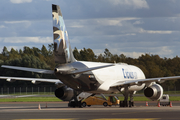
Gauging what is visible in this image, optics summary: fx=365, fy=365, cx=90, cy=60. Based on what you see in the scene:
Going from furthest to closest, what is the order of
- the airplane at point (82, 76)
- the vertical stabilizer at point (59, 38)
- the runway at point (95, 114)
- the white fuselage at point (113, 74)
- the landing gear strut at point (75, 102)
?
the landing gear strut at point (75, 102) → the white fuselage at point (113, 74) → the vertical stabilizer at point (59, 38) → the airplane at point (82, 76) → the runway at point (95, 114)

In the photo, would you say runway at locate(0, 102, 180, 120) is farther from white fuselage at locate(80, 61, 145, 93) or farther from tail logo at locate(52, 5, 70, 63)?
white fuselage at locate(80, 61, 145, 93)

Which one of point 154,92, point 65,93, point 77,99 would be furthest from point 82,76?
point 154,92

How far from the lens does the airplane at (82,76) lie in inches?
1159

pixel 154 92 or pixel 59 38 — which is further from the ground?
pixel 59 38

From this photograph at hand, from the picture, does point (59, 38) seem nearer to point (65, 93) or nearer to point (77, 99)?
point (65, 93)

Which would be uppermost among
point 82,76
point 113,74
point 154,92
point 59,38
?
point 59,38

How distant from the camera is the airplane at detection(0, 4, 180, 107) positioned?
1159 inches

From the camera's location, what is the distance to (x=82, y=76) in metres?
31.0

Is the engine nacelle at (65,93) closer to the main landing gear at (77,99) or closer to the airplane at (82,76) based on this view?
the airplane at (82,76)

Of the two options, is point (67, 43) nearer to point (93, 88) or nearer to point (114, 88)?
point (93, 88)

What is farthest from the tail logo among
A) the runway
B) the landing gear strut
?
the landing gear strut

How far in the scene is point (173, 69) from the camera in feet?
317

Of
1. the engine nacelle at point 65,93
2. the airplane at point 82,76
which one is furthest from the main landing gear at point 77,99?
the engine nacelle at point 65,93

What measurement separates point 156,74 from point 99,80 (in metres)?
53.2
